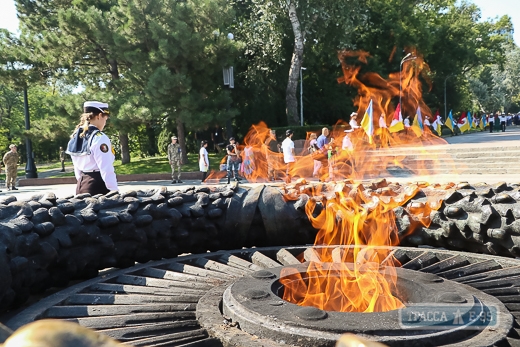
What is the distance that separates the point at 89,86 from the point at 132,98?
570cm

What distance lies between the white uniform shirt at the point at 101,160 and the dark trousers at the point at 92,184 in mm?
45

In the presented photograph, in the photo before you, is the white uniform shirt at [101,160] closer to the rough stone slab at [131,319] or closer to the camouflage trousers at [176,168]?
the rough stone slab at [131,319]

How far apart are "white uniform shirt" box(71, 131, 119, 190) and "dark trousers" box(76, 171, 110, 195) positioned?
45mm

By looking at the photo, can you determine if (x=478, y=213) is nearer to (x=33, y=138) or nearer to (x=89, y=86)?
(x=33, y=138)

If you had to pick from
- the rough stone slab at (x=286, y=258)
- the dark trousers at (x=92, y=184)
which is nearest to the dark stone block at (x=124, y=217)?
the rough stone slab at (x=286, y=258)

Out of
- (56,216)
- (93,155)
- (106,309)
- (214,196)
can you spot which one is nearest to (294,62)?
(93,155)

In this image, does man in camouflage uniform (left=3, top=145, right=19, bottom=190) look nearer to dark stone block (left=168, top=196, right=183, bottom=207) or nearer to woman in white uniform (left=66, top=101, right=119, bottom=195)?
woman in white uniform (left=66, top=101, right=119, bottom=195)

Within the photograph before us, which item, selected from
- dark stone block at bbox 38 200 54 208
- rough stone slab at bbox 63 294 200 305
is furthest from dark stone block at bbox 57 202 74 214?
rough stone slab at bbox 63 294 200 305

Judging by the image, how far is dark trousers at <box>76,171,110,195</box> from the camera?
3645 mm

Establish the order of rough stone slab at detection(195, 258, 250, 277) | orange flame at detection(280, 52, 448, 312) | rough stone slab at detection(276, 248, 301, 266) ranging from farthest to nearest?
1. rough stone slab at detection(276, 248, 301, 266)
2. rough stone slab at detection(195, 258, 250, 277)
3. orange flame at detection(280, 52, 448, 312)

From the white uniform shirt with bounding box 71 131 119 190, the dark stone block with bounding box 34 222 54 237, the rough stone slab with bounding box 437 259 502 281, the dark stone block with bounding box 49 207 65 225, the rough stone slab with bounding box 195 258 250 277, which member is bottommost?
the rough stone slab with bounding box 437 259 502 281

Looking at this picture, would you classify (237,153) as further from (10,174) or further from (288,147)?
(10,174)

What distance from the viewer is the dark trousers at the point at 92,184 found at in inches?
143

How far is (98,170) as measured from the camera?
145 inches
